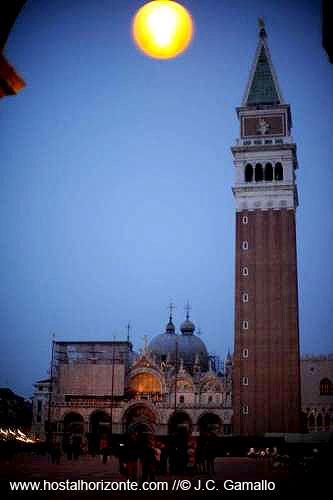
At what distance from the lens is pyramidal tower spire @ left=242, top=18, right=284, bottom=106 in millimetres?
72438

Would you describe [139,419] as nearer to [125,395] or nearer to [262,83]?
[125,395]

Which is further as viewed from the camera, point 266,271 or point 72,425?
point 72,425

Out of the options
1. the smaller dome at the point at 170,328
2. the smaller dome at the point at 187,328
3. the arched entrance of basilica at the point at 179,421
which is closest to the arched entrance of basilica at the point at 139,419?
the arched entrance of basilica at the point at 179,421

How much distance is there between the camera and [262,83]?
7356cm

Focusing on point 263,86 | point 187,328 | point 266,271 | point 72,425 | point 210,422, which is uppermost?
point 263,86

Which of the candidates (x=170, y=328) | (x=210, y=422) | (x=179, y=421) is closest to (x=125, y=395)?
(x=179, y=421)

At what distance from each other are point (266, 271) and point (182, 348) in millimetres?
27187

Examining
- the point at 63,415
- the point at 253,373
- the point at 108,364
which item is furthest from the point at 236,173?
the point at 63,415

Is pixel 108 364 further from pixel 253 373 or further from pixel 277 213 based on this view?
pixel 277 213

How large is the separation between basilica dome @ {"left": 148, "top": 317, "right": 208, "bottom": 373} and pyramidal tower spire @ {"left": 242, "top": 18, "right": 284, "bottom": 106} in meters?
33.6

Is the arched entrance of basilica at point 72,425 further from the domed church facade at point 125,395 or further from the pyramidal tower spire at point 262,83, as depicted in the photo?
the pyramidal tower spire at point 262,83

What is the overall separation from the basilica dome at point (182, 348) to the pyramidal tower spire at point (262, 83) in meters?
33.6

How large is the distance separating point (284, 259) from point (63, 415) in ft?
101

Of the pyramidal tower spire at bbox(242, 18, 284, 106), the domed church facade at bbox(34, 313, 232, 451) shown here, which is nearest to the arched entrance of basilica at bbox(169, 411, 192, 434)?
the domed church facade at bbox(34, 313, 232, 451)
